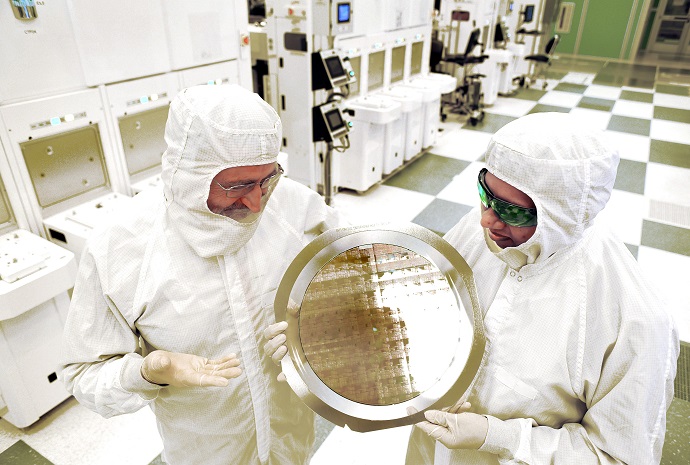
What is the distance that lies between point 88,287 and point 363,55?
361 cm

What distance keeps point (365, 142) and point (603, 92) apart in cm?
608

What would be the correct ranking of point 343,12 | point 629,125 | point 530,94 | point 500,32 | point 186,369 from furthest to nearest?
point 530,94
point 500,32
point 629,125
point 343,12
point 186,369

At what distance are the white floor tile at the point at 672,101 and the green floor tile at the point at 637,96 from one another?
3.5 inches

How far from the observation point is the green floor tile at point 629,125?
6066 mm

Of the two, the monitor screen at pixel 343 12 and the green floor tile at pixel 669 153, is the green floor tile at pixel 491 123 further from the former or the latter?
the monitor screen at pixel 343 12

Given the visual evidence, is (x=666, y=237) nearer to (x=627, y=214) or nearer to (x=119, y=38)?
(x=627, y=214)

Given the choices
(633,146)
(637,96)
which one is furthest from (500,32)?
(637,96)

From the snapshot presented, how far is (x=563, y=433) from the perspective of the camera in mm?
958

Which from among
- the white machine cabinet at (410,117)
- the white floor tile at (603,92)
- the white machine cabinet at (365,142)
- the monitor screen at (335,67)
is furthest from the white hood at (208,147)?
the white floor tile at (603,92)

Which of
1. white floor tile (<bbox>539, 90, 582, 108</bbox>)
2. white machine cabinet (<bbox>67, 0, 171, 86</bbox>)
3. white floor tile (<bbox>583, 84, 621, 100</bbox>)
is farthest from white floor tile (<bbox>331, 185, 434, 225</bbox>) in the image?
white floor tile (<bbox>583, 84, 621, 100</bbox>)

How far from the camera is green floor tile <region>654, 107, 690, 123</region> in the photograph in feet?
21.7

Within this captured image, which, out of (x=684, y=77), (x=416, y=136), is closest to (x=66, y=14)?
(x=416, y=136)

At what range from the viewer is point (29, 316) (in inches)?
76.2

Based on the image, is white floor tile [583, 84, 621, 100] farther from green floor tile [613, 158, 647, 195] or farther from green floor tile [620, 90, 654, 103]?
green floor tile [613, 158, 647, 195]
